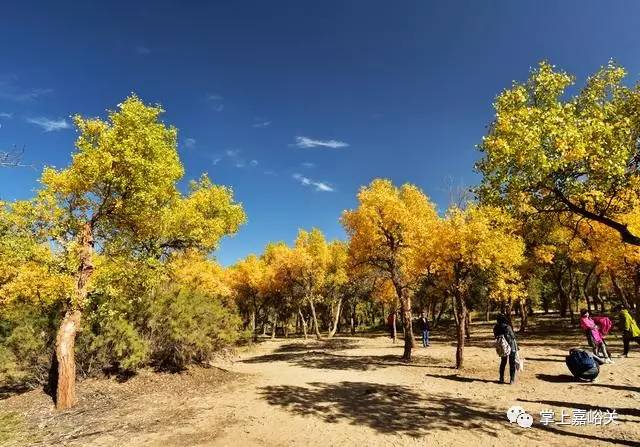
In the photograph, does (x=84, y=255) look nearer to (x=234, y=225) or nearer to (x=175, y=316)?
(x=175, y=316)

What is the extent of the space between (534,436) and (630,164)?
7823mm

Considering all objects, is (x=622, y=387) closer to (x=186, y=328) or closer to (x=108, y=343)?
(x=186, y=328)

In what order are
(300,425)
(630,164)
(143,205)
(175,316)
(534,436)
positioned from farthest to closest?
(175,316) < (143,205) < (630,164) < (300,425) < (534,436)

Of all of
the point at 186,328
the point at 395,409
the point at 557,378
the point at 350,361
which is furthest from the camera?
the point at 350,361

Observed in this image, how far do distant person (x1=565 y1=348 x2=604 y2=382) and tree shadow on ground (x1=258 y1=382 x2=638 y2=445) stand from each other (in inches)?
176

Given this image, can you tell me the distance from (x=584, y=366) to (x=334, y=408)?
8496mm

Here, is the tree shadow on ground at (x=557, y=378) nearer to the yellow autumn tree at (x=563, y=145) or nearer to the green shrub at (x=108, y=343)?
the yellow autumn tree at (x=563, y=145)

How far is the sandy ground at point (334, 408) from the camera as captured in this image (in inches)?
386

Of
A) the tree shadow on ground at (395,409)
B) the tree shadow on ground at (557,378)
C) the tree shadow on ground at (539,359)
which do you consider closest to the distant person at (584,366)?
the tree shadow on ground at (557,378)

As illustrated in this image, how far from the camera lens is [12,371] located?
618 inches

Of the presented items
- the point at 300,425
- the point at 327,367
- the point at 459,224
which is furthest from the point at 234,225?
the point at 300,425

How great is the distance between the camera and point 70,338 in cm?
1438

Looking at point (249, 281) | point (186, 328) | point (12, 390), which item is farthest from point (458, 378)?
point (249, 281)

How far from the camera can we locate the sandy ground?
981 centimetres
